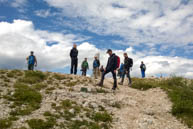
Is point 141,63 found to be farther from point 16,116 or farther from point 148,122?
point 16,116

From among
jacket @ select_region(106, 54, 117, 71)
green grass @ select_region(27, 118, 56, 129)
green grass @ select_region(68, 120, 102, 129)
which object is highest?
jacket @ select_region(106, 54, 117, 71)

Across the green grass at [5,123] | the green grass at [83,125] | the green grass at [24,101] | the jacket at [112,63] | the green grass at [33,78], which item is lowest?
the green grass at [83,125]

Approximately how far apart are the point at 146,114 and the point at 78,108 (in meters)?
3.29

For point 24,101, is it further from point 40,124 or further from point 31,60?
point 31,60

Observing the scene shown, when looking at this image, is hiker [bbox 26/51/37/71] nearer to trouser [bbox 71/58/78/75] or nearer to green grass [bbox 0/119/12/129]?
trouser [bbox 71/58/78/75]

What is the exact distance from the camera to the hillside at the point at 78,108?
23.2 feet

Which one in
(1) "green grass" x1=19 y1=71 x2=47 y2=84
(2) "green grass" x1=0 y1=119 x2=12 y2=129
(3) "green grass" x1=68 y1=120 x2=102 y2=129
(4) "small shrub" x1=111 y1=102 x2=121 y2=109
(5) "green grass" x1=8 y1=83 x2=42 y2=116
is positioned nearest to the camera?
(2) "green grass" x1=0 y1=119 x2=12 y2=129

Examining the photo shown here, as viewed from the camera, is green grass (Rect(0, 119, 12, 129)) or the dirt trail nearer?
green grass (Rect(0, 119, 12, 129))

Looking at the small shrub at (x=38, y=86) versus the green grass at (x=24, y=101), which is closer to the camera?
the green grass at (x=24, y=101)

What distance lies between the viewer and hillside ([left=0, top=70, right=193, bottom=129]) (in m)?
7.08

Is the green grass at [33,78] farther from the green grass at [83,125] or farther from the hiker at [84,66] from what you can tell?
the hiker at [84,66]

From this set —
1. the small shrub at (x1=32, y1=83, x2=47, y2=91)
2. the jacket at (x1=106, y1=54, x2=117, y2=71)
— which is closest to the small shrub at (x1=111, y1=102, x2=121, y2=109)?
the jacket at (x1=106, y1=54, x2=117, y2=71)

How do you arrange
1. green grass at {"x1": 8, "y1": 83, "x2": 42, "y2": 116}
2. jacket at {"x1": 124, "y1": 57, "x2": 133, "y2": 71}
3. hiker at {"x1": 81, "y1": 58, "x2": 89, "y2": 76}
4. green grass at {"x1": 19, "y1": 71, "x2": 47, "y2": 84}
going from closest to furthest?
green grass at {"x1": 8, "y1": 83, "x2": 42, "y2": 116} → green grass at {"x1": 19, "y1": 71, "x2": 47, "y2": 84} → jacket at {"x1": 124, "y1": 57, "x2": 133, "y2": 71} → hiker at {"x1": 81, "y1": 58, "x2": 89, "y2": 76}

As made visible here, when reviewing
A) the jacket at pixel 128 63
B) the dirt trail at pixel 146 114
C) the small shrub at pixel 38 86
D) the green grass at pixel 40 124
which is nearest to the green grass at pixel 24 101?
the green grass at pixel 40 124
